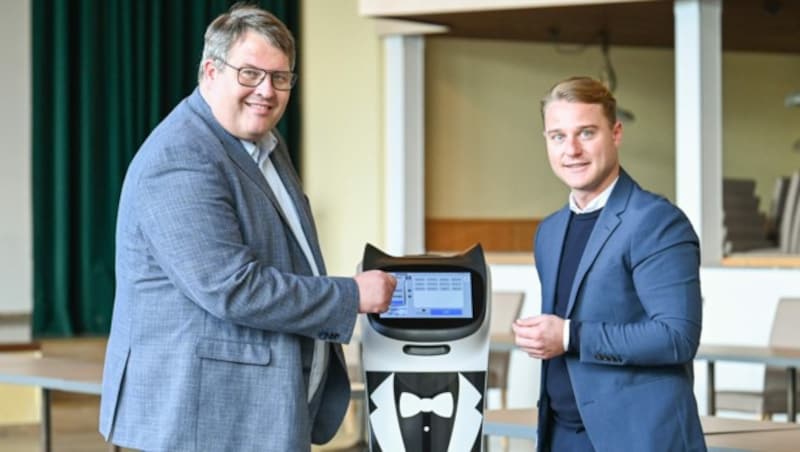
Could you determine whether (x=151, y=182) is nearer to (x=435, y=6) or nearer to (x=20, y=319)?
(x=435, y=6)

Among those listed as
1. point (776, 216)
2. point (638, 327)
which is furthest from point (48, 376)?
point (776, 216)

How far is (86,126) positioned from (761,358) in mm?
5277

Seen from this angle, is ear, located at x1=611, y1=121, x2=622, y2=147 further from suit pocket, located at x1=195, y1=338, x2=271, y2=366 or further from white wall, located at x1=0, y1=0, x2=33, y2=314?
white wall, located at x1=0, y1=0, x2=33, y2=314

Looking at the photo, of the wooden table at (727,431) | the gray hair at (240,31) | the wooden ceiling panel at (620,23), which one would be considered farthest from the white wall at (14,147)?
the gray hair at (240,31)

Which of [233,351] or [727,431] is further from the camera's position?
[727,431]

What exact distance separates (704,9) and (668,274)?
5562 millimetres

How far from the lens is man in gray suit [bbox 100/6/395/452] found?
231 cm

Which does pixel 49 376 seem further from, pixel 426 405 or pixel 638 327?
pixel 638 327

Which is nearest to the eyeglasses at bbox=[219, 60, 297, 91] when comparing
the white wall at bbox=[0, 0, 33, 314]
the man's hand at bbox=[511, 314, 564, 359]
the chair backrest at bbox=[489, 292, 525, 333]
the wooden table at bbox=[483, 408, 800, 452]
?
the man's hand at bbox=[511, 314, 564, 359]

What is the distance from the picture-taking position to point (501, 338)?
589cm

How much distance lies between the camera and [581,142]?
2.47m

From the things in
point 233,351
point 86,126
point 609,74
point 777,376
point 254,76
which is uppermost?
point 609,74

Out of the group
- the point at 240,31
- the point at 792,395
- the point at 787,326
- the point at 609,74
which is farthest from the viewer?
the point at 609,74

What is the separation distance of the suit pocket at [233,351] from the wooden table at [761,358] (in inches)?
115
